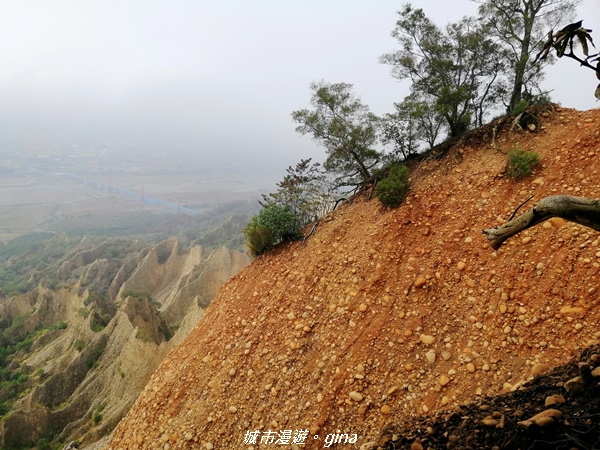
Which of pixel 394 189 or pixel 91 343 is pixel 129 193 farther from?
pixel 394 189

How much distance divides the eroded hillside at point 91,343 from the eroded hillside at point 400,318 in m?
11.1

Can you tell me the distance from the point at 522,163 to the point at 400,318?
453 centimetres

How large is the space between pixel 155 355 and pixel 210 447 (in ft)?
43.8

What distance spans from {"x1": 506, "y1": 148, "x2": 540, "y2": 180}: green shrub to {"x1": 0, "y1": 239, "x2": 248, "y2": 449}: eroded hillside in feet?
58.4

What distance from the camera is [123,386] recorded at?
17844mm

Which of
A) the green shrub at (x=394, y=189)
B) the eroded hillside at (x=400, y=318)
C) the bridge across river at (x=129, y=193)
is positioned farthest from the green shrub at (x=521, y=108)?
the bridge across river at (x=129, y=193)

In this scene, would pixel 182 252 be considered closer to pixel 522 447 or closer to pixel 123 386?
pixel 123 386

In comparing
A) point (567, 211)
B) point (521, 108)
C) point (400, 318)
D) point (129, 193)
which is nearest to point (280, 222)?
point (400, 318)

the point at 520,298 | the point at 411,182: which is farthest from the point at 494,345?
the point at 411,182

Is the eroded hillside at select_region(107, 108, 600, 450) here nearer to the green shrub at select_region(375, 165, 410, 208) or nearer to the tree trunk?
the green shrub at select_region(375, 165, 410, 208)

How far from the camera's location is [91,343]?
2255 centimetres

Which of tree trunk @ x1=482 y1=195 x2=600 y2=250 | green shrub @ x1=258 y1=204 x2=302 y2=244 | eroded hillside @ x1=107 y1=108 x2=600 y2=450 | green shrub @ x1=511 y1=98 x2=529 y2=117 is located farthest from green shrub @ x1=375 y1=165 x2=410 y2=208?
tree trunk @ x1=482 y1=195 x2=600 y2=250

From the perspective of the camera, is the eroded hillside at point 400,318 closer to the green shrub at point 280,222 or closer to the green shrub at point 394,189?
the green shrub at point 394,189

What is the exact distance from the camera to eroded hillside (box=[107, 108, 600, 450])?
227 inches
